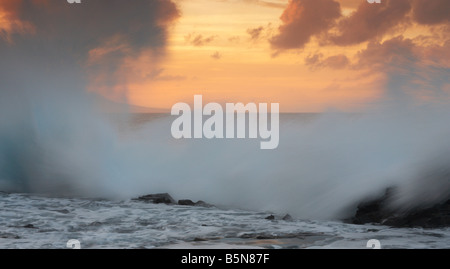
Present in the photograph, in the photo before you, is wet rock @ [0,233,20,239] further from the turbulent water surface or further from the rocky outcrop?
the rocky outcrop

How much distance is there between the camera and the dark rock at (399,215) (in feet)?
41.4

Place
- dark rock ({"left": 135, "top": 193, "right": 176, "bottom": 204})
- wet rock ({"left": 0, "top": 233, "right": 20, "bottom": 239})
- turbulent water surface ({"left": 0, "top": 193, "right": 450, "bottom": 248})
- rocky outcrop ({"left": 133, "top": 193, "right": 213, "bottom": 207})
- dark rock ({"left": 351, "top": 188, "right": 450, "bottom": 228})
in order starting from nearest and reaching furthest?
turbulent water surface ({"left": 0, "top": 193, "right": 450, "bottom": 248}), wet rock ({"left": 0, "top": 233, "right": 20, "bottom": 239}), dark rock ({"left": 351, "top": 188, "right": 450, "bottom": 228}), rocky outcrop ({"left": 133, "top": 193, "right": 213, "bottom": 207}), dark rock ({"left": 135, "top": 193, "right": 176, "bottom": 204})

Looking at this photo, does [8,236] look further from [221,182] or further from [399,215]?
[399,215]

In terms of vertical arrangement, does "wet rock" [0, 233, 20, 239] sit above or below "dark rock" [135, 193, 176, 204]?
below

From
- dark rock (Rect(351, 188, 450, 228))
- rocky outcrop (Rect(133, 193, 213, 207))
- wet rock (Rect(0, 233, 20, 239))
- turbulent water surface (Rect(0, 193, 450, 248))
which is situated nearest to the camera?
turbulent water surface (Rect(0, 193, 450, 248))

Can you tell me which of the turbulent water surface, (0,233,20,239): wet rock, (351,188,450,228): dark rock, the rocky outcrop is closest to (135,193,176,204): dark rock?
the rocky outcrop

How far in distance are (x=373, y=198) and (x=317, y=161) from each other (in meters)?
3.26

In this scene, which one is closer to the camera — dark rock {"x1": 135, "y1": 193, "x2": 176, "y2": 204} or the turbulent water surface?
the turbulent water surface

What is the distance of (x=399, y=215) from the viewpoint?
13.4 metres

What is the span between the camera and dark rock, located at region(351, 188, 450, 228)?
1261cm

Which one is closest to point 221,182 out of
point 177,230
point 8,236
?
point 177,230

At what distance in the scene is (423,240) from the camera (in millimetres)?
11266

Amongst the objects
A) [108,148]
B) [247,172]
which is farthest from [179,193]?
[108,148]
